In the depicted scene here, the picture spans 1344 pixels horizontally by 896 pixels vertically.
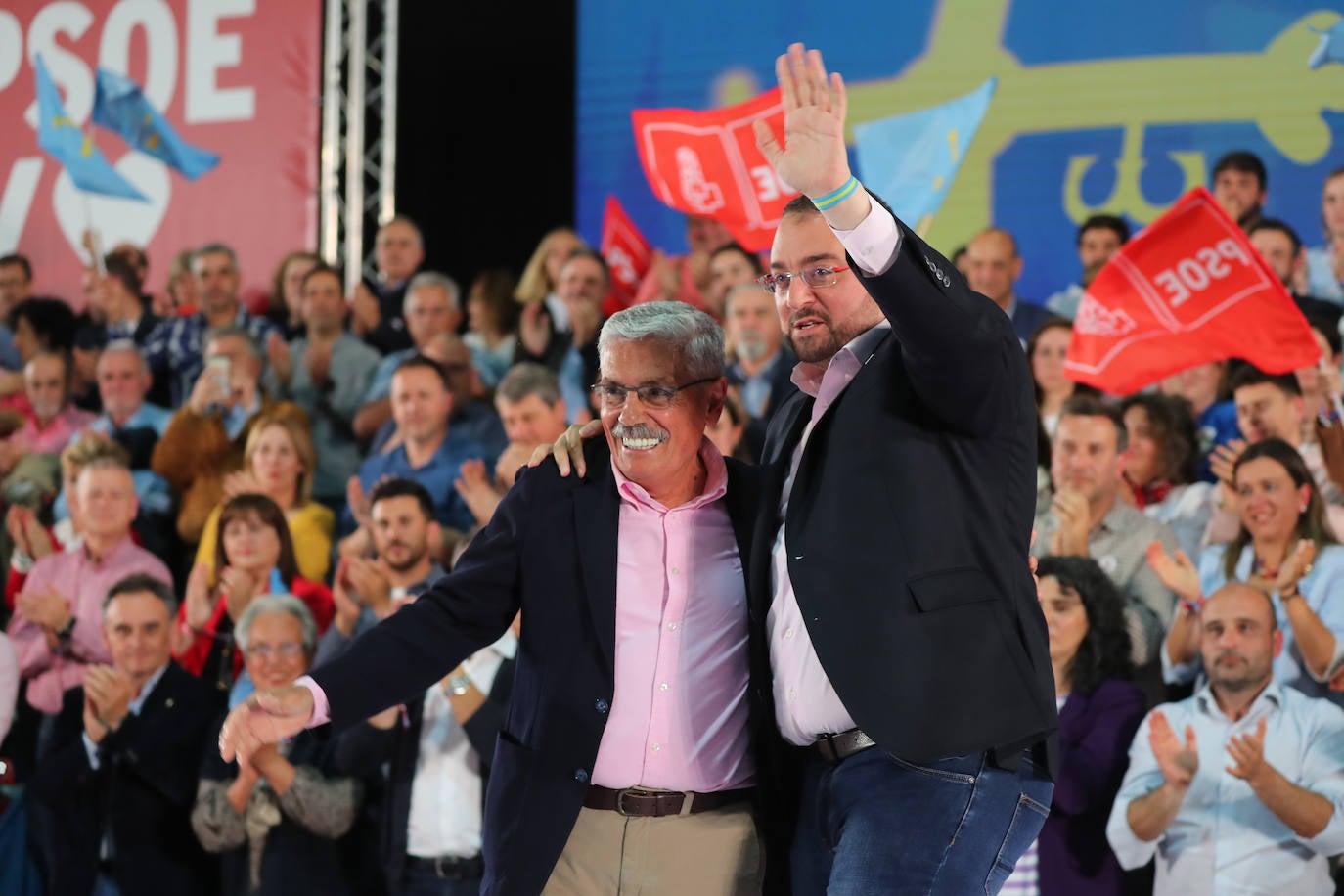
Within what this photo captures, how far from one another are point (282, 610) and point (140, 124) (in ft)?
15.7

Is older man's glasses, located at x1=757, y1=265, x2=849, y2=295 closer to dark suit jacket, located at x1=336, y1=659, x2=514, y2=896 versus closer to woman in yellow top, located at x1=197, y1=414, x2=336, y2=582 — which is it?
dark suit jacket, located at x1=336, y1=659, x2=514, y2=896

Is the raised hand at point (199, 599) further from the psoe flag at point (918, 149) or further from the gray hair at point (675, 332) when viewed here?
the gray hair at point (675, 332)

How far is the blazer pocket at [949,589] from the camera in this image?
8.62ft

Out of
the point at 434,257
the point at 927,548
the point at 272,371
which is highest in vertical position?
the point at 434,257

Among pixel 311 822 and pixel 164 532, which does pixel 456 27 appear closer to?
pixel 164 532

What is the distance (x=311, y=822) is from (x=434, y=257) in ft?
16.9

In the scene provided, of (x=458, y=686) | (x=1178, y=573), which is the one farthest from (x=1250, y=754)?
(x=458, y=686)

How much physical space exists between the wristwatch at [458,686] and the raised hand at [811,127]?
2764 mm

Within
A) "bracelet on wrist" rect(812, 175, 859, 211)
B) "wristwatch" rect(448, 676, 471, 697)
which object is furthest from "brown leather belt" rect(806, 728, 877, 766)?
"wristwatch" rect(448, 676, 471, 697)

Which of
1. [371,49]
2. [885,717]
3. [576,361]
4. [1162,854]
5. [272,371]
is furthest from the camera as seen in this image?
[371,49]

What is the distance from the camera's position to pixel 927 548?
2.66 metres

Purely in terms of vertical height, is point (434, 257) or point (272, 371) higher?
point (434, 257)

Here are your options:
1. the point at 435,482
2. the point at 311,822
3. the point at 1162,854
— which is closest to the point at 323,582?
the point at 435,482

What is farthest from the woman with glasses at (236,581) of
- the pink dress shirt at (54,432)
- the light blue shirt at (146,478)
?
the pink dress shirt at (54,432)
